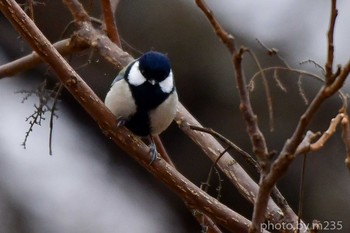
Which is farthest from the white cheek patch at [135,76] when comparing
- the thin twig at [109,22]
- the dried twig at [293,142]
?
the dried twig at [293,142]

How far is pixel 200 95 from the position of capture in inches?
74.4

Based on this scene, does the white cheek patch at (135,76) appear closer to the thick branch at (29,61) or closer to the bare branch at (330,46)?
the thick branch at (29,61)

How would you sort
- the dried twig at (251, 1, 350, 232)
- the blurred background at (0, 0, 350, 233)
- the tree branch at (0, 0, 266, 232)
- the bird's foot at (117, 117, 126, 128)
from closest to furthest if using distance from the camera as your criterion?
1. the dried twig at (251, 1, 350, 232)
2. the tree branch at (0, 0, 266, 232)
3. the bird's foot at (117, 117, 126, 128)
4. the blurred background at (0, 0, 350, 233)

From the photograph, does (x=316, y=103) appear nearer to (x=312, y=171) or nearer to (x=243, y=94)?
(x=243, y=94)

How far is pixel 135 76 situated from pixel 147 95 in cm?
4

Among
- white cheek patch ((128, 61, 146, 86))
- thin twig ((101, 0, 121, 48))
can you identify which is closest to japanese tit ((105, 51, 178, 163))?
white cheek patch ((128, 61, 146, 86))

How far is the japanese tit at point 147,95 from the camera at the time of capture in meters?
1.18

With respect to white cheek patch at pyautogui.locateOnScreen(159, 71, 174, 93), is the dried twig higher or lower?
higher

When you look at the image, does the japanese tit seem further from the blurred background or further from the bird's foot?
the blurred background

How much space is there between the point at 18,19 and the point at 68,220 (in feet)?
4.81

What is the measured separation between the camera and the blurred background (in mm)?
Answer: 1813

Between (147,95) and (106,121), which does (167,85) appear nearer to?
(147,95)

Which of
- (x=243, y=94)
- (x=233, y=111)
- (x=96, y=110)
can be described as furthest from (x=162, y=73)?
(x=233, y=111)

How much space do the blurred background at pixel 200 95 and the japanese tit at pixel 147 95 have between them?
0.53m
